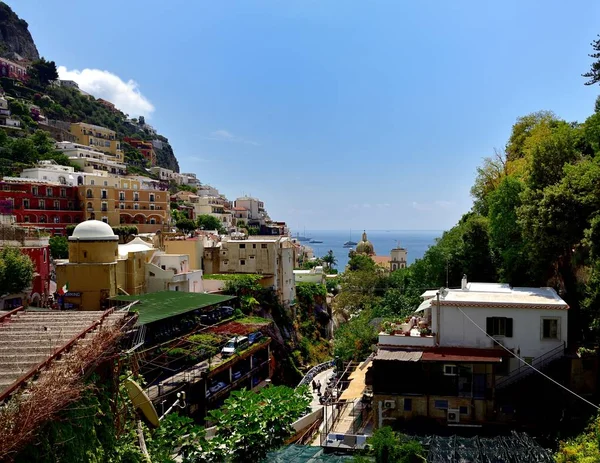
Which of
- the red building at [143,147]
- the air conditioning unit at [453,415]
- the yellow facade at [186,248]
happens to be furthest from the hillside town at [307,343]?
the red building at [143,147]

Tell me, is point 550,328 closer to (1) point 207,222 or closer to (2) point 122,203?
(2) point 122,203

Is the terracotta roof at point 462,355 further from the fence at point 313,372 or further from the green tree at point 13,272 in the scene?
the green tree at point 13,272

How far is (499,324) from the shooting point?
1591cm

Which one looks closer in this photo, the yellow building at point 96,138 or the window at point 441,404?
the window at point 441,404

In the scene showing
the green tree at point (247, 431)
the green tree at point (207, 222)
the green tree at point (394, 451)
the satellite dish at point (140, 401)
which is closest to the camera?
the green tree at point (247, 431)

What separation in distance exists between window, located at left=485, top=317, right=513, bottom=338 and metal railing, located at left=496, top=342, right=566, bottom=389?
110cm

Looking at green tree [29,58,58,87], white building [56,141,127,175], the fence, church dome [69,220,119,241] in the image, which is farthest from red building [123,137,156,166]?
the fence

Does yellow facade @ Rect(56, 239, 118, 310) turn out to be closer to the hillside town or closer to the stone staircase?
the hillside town

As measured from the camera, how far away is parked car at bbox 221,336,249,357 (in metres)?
23.2

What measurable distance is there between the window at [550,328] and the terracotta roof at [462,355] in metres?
1.45

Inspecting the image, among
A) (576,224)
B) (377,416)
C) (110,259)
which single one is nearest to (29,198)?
(110,259)

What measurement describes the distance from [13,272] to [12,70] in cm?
7869

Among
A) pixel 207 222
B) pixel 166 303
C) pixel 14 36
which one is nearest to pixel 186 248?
pixel 166 303

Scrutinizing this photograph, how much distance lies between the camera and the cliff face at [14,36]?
3826 inches
